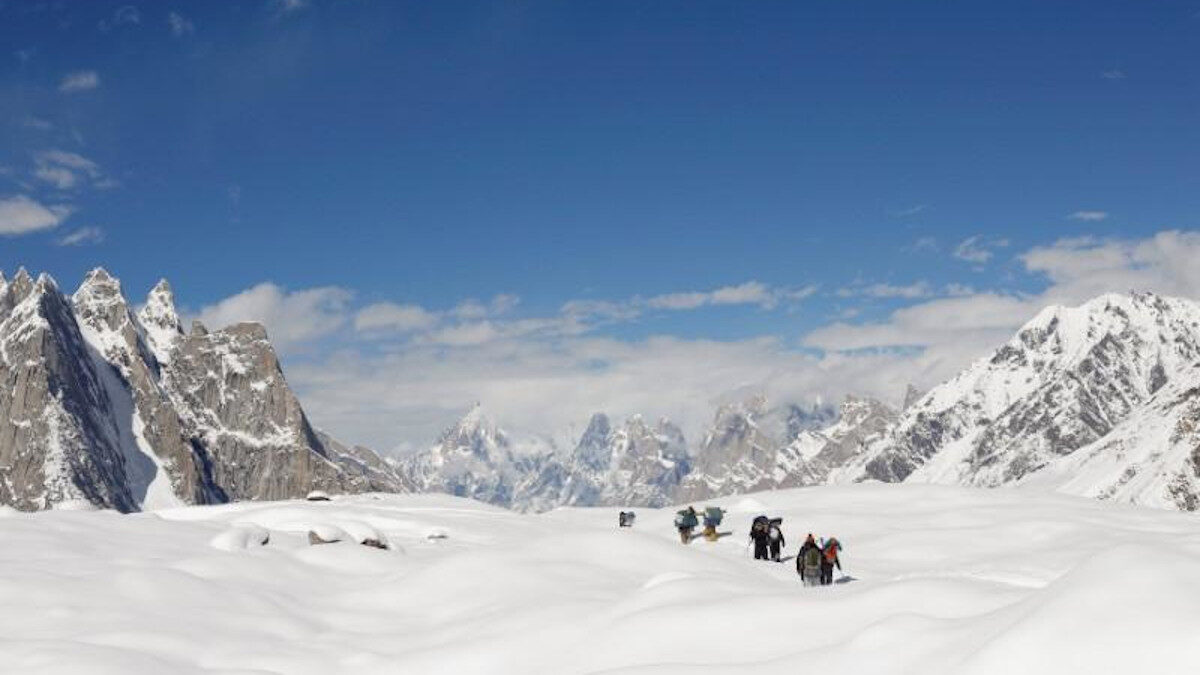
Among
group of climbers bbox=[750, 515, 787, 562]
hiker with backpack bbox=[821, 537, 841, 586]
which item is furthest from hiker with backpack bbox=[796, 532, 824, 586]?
group of climbers bbox=[750, 515, 787, 562]

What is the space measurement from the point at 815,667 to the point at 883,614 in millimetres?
3166

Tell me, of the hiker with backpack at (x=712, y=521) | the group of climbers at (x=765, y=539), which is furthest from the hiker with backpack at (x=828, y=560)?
the hiker with backpack at (x=712, y=521)

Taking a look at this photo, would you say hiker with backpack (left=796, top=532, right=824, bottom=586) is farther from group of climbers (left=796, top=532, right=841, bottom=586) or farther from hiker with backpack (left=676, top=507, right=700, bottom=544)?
hiker with backpack (left=676, top=507, right=700, bottom=544)

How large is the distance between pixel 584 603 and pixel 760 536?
1263 centimetres

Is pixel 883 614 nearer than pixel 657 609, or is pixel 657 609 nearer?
pixel 883 614

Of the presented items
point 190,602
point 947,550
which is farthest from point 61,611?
point 947,550

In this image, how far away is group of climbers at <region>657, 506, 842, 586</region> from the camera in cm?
2645

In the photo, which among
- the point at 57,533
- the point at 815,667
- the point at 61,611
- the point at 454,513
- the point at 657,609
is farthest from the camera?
the point at 454,513

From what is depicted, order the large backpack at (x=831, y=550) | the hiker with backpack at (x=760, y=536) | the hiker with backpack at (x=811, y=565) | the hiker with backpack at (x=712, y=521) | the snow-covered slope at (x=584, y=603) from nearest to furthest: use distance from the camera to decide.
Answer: the snow-covered slope at (x=584, y=603) → the hiker with backpack at (x=811, y=565) → the large backpack at (x=831, y=550) → the hiker with backpack at (x=760, y=536) → the hiker with backpack at (x=712, y=521)

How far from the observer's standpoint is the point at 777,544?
3278 cm

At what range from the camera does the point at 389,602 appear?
24500 mm

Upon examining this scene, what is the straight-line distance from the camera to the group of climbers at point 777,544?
26.5 m

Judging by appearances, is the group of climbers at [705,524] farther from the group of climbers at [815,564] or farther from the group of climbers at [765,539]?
the group of climbers at [815,564]

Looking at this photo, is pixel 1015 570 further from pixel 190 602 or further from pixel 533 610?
pixel 190 602
